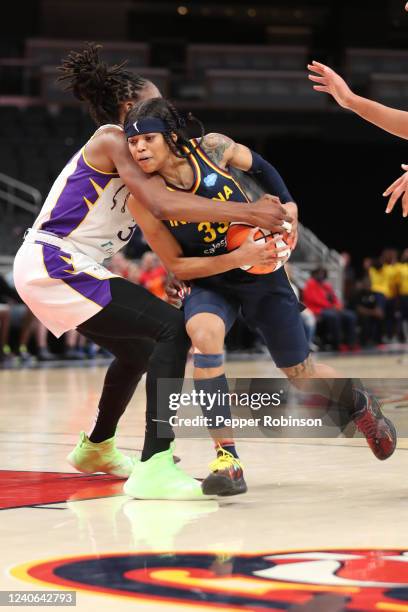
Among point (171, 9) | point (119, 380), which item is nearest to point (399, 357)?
point (119, 380)

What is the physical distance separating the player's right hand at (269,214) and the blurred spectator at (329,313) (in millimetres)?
12197

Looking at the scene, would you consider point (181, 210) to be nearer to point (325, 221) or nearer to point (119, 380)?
point (119, 380)

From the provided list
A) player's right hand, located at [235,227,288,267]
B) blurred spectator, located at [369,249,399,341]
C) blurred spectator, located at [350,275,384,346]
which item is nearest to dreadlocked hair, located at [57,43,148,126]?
player's right hand, located at [235,227,288,267]

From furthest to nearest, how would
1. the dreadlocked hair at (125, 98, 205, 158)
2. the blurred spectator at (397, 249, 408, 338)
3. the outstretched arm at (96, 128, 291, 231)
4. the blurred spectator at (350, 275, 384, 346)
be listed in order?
the blurred spectator at (397, 249, 408, 338)
the blurred spectator at (350, 275, 384, 346)
the dreadlocked hair at (125, 98, 205, 158)
the outstretched arm at (96, 128, 291, 231)

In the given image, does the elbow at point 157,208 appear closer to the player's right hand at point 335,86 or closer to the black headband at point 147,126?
the black headband at point 147,126

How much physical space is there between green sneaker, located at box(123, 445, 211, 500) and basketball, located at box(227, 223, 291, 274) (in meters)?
0.83

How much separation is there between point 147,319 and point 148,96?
93 centimetres

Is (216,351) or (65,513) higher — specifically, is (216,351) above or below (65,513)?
above

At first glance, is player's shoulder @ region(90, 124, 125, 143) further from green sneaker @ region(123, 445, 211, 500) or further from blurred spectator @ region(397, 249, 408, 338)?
blurred spectator @ region(397, 249, 408, 338)

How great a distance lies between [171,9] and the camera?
1072 inches

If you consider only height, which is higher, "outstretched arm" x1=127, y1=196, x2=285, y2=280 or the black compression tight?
"outstretched arm" x1=127, y1=196, x2=285, y2=280

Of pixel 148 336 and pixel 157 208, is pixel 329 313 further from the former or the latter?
pixel 157 208

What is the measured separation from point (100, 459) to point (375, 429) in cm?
117

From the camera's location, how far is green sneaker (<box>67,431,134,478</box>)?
15.3 ft
